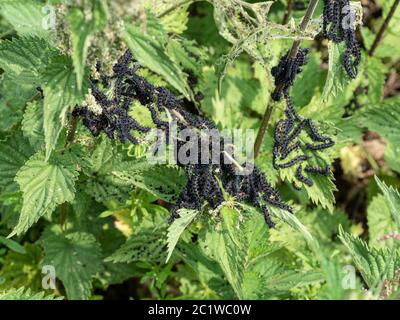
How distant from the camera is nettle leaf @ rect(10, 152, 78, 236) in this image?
2.29m

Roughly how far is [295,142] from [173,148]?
57cm

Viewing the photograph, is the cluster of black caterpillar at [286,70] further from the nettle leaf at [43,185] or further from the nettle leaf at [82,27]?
the nettle leaf at [82,27]

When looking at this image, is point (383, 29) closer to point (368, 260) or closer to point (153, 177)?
point (368, 260)

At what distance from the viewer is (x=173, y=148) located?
2.48 meters

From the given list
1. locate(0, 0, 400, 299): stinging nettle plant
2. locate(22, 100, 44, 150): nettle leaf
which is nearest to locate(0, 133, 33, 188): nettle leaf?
locate(0, 0, 400, 299): stinging nettle plant

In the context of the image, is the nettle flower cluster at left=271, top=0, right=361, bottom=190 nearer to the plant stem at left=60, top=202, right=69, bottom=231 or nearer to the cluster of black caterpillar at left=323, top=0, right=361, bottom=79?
the cluster of black caterpillar at left=323, top=0, right=361, bottom=79

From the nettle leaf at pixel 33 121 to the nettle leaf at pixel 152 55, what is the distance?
23.6 inches

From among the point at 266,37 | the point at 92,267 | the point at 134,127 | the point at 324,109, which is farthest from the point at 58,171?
the point at 324,109

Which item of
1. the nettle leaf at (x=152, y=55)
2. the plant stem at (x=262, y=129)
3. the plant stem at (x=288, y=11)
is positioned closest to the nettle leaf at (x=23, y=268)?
the plant stem at (x=262, y=129)

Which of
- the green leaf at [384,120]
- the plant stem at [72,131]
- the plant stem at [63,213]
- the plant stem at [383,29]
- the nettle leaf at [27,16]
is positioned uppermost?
the nettle leaf at [27,16]

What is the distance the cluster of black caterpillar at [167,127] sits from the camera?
7.48 ft

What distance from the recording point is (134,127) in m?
2.32
